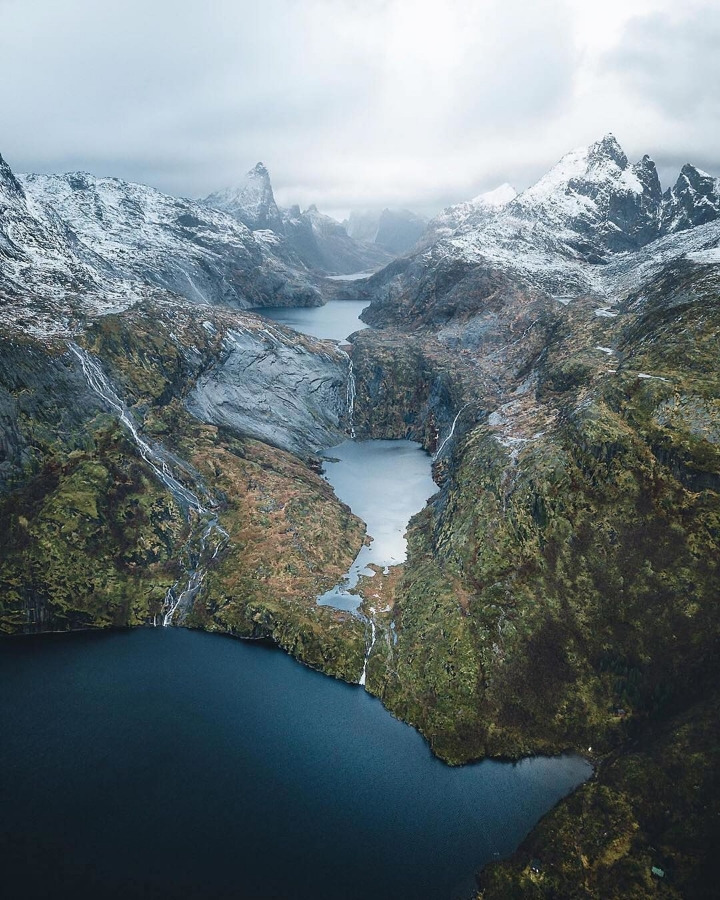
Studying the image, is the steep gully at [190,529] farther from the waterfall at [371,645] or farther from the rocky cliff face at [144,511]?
the rocky cliff face at [144,511]

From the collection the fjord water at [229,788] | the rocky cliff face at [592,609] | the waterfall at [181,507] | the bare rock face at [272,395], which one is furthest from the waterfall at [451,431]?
the fjord water at [229,788]

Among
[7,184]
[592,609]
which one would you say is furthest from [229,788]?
[7,184]

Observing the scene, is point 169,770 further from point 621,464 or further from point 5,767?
point 621,464

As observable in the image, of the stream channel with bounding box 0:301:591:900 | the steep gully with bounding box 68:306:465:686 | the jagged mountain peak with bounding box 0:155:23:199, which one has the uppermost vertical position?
the jagged mountain peak with bounding box 0:155:23:199

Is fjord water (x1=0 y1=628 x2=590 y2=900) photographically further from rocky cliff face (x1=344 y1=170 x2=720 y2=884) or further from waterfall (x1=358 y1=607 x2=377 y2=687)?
rocky cliff face (x1=344 y1=170 x2=720 y2=884)

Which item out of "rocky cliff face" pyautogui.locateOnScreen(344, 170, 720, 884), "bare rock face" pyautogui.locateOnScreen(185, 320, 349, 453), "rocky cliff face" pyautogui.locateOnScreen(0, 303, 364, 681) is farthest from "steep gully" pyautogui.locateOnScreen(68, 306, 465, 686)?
"bare rock face" pyautogui.locateOnScreen(185, 320, 349, 453)

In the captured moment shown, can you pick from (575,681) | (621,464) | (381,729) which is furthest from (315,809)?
(621,464)
